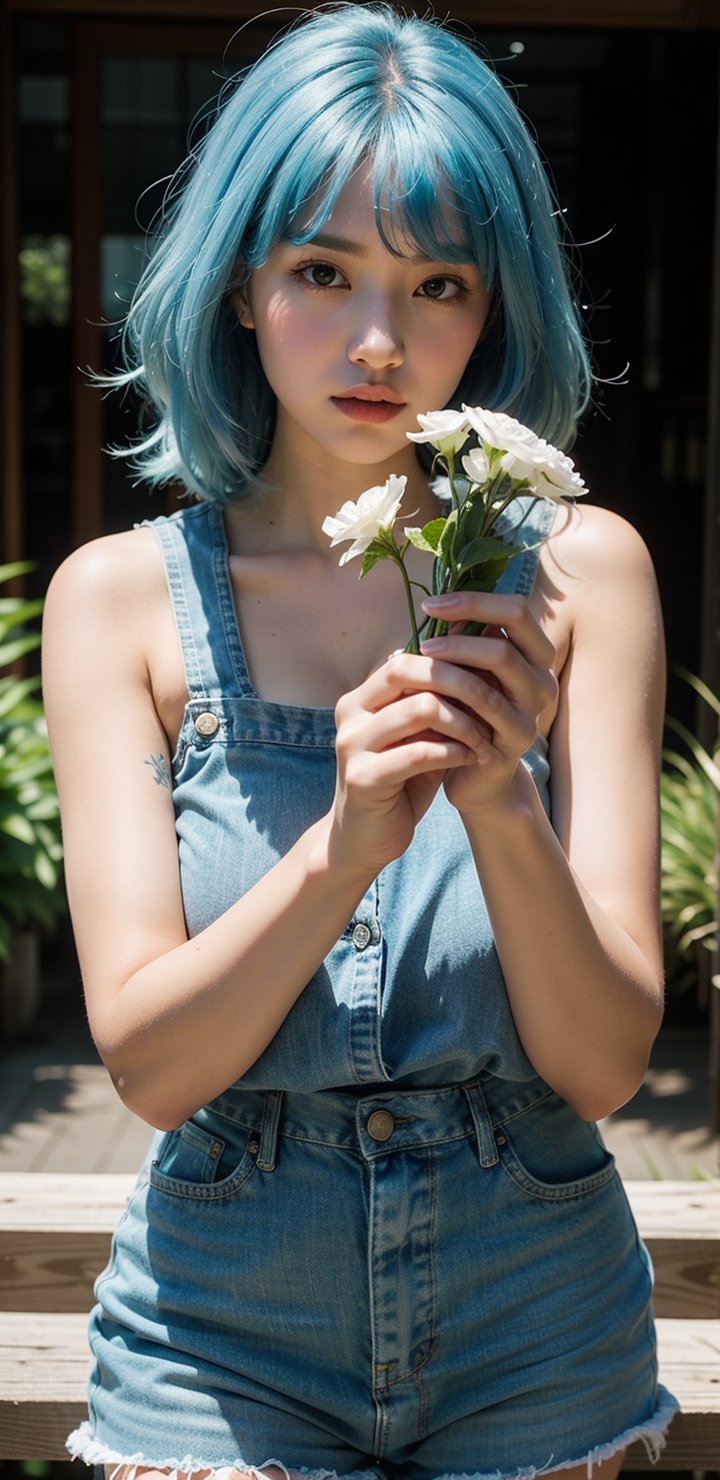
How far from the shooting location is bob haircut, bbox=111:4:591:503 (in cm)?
147

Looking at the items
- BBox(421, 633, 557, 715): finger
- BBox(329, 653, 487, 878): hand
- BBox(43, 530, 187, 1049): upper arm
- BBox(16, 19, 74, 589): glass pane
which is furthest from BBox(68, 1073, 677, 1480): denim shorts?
BBox(16, 19, 74, 589): glass pane

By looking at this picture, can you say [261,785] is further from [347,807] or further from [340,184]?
[340,184]

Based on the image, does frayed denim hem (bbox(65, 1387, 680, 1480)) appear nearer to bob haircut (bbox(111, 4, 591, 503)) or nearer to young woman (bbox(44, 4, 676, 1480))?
young woman (bbox(44, 4, 676, 1480))

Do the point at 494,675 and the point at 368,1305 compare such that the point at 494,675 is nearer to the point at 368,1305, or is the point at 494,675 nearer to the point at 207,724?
the point at 207,724

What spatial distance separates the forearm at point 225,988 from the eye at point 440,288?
53cm

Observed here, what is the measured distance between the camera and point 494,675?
4.06 feet

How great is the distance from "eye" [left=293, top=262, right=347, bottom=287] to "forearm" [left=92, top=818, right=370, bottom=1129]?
52 cm

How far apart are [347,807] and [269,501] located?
60 centimetres

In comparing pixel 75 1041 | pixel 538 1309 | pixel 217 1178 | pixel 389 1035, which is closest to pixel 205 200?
pixel 389 1035

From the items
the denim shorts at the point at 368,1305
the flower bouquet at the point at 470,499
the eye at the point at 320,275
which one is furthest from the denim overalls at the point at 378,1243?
the eye at the point at 320,275

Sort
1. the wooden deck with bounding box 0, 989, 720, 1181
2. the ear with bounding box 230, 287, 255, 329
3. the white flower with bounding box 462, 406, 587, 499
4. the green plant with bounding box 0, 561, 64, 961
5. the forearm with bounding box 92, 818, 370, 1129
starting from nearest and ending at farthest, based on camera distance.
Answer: the white flower with bounding box 462, 406, 587, 499
the forearm with bounding box 92, 818, 370, 1129
the ear with bounding box 230, 287, 255, 329
the wooden deck with bounding box 0, 989, 720, 1181
the green plant with bounding box 0, 561, 64, 961

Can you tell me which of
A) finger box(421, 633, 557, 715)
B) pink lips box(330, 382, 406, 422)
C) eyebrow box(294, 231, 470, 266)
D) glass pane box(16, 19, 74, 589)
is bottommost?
finger box(421, 633, 557, 715)

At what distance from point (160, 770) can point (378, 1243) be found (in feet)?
1.51

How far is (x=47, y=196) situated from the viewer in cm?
687
